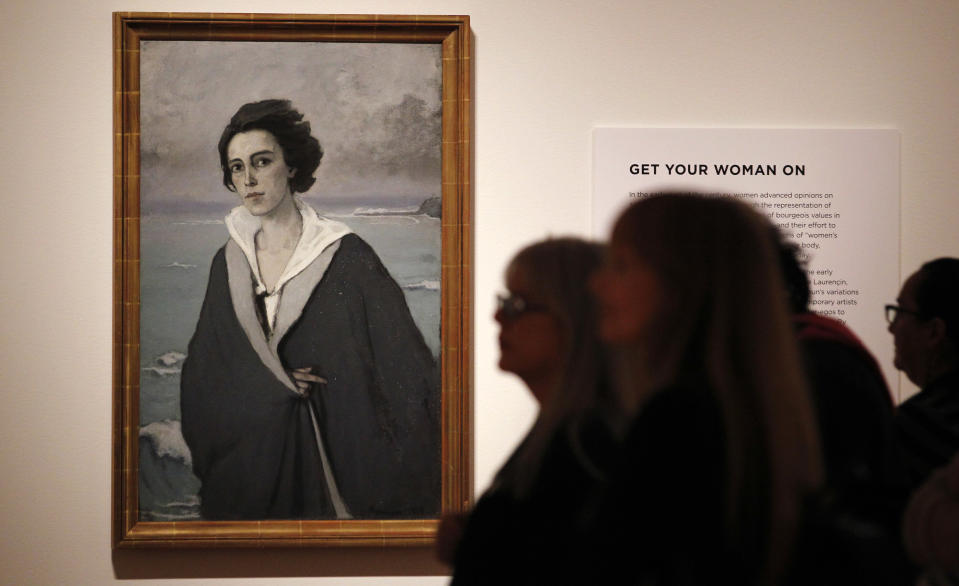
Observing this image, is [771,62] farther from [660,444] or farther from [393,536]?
[660,444]

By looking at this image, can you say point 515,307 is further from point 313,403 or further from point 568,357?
point 313,403

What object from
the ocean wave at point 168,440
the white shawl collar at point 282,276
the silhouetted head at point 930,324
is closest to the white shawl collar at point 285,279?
the white shawl collar at point 282,276

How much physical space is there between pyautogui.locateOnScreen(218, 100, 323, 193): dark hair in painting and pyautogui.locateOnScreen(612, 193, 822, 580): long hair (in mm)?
2301

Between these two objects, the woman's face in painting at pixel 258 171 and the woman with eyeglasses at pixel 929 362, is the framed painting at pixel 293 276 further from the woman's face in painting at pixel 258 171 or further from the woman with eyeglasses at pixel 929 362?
the woman with eyeglasses at pixel 929 362

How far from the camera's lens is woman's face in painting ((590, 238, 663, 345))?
1.46m

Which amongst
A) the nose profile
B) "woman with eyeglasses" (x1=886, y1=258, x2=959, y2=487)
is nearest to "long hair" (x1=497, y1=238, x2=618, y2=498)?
"woman with eyeglasses" (x1=886, y1=258, x2=959, y2=487)

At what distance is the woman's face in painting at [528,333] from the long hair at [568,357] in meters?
0.01

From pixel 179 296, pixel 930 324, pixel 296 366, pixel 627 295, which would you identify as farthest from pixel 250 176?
pixel 627 295

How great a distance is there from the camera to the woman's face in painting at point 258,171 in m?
3.62

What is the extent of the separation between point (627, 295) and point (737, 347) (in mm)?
177

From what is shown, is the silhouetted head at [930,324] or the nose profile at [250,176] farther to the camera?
the nose profile at [250,176]

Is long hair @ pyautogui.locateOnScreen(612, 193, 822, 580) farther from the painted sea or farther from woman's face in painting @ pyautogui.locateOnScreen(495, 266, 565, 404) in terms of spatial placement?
the painted sea

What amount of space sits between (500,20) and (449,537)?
2198 mm

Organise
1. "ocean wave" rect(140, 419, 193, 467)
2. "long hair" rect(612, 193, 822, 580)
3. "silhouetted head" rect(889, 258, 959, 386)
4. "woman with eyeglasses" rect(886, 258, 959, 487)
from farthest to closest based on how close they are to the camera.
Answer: "ocean wave" rect(140, 419, 193, 467)
"silhouetted head" rect(889, 258, 959, 386)
"woman with eyeglasses" rect(886, 258, 959, 487)
"long hair" rect(612, 193, 822, 580)
